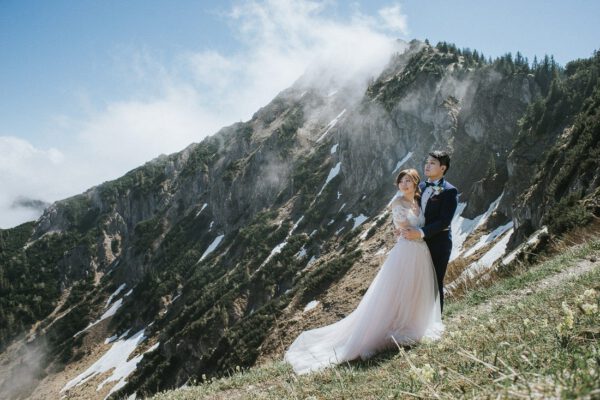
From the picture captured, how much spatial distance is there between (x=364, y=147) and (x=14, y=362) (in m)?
87.2

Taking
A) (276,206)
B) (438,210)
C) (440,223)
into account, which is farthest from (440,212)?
(276,206)

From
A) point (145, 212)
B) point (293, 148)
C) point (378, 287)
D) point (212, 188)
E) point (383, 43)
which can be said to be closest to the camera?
point (378, 287)

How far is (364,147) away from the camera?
70.5 meters

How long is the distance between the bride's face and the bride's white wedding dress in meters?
0.23

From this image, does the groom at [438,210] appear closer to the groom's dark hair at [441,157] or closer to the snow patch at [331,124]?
the groom's dark hair at [441,157]

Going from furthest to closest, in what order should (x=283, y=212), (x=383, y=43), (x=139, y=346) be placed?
(x=383, y=43) → (x=283, y=212) → (x=139, y=346)

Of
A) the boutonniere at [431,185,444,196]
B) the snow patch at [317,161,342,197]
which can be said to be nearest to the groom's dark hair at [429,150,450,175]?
the boutonniere at [431,185,444,196]

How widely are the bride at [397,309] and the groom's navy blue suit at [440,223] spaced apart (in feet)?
0.43

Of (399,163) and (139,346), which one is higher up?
(399,163)

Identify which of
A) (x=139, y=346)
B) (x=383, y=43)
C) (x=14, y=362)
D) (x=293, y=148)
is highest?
(x=383, y=43)

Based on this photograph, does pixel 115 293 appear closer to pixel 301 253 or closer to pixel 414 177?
→ pixel 301 253

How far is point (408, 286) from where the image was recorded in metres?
5.32

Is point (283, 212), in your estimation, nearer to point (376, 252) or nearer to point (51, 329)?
point (376, 252)

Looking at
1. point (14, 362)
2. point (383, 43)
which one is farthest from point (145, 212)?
point (383, 43)
